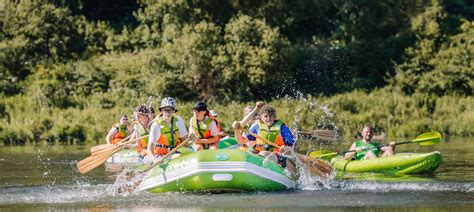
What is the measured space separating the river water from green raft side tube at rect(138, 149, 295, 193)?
6.2 inches

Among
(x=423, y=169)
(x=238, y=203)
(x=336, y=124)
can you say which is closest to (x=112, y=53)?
(x=336, y=124)

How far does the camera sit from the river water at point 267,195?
1530cm

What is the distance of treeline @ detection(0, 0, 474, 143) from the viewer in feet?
119

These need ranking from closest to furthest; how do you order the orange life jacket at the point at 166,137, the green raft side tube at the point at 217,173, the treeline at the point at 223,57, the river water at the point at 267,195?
1. the river water at the point at 267,195
2. the green raft side tube at the point at 217,173
3. the orange life jacket at the point at 166,137
4. the treeline at the point at 223,57

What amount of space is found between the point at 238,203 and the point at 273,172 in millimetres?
1604

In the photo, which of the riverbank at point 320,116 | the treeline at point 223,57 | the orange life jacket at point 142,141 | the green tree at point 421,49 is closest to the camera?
the orange life jacket at point 142,141

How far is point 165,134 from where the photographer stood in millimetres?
17859

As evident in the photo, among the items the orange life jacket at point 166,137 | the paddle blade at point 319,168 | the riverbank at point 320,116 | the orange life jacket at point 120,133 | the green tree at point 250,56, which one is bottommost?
the paddle blade at point 319,168

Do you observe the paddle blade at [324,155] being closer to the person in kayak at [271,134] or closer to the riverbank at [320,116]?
the person in kayak at [271,134]

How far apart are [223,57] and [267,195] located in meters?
20.3

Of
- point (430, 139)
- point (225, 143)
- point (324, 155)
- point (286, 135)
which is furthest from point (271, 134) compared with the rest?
point (324, 155)

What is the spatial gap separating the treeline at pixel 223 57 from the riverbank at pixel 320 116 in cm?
7

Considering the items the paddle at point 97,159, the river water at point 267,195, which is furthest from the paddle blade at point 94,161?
the river water at point 267,195

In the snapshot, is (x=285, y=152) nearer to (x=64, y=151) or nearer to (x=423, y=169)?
(x=423, y=169)
